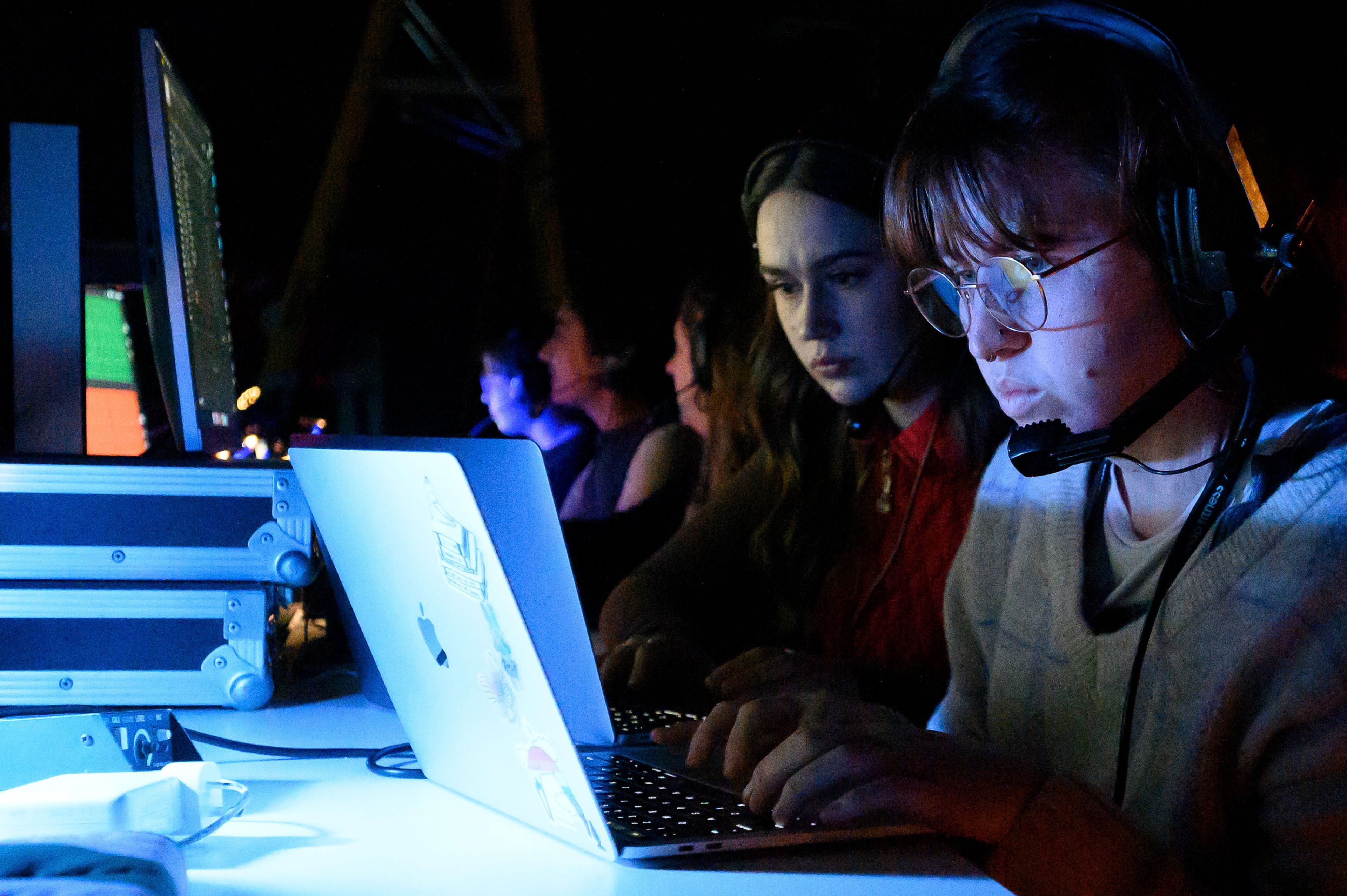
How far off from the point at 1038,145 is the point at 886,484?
75 centimetres

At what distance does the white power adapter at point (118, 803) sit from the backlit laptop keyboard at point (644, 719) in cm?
39

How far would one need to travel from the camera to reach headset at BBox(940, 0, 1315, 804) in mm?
955

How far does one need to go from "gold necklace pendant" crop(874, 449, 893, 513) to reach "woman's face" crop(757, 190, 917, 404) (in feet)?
0.33

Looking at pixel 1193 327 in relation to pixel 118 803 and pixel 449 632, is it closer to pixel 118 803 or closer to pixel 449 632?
pixel 449 632

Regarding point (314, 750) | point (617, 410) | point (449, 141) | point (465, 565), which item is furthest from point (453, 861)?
point (449, 141)

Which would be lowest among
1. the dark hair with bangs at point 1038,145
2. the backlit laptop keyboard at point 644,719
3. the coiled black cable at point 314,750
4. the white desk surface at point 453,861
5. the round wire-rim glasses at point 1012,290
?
the backlit laptop keyboard at point 644,719

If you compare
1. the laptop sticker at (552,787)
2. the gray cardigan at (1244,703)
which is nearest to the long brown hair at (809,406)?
the gray cardigan at (1244,703)

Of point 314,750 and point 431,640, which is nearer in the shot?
point 431,640

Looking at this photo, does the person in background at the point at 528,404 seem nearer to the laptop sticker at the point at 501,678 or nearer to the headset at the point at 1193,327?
the headset at the point at 1193,327

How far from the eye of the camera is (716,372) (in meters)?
2.00

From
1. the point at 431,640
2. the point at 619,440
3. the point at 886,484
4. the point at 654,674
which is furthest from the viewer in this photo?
the point at 619,440

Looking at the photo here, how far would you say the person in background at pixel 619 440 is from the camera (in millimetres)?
2043

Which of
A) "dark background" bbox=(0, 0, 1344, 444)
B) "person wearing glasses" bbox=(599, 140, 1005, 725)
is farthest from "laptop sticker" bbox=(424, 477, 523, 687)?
"dark background" bbox=(0, 0, 1344, 444)

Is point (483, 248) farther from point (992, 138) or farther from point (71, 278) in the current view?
point (992, 138)
